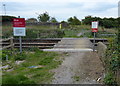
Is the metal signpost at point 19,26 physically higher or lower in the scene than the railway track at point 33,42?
higher

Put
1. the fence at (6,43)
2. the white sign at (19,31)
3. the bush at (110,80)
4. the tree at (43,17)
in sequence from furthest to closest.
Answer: the tree at (43,17), the fence at (6,43), the white sign at (19,31), the bush at (110,80)

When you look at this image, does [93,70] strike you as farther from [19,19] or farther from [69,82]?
[19,19]

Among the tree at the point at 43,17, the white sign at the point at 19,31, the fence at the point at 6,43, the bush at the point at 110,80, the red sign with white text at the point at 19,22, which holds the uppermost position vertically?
the tree at the point at 43,17

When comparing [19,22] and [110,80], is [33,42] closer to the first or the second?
[19,22]

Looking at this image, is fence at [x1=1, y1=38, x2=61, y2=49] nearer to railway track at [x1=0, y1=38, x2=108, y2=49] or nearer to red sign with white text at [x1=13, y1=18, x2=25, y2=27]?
railway track at [x1=0, y1=38, x2=108, y2=49]

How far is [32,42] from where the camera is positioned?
37.2 ft

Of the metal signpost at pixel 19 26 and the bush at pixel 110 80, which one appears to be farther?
the metal signpost at pixel 19 26

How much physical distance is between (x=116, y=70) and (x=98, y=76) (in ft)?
2.54

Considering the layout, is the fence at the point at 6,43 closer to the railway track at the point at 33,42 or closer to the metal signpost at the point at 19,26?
the railway track at the point at 33,42

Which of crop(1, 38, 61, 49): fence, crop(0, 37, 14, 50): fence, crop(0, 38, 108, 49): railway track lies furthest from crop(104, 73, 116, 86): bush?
crop(0, 37, 14, 50): fence

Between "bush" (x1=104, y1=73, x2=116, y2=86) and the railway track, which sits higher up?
the railway track

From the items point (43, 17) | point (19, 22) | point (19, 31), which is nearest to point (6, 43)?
point (19, 31)

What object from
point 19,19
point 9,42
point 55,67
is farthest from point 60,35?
point 55,67

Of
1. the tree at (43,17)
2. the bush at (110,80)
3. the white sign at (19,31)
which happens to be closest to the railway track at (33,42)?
the white sign at (19,31)
